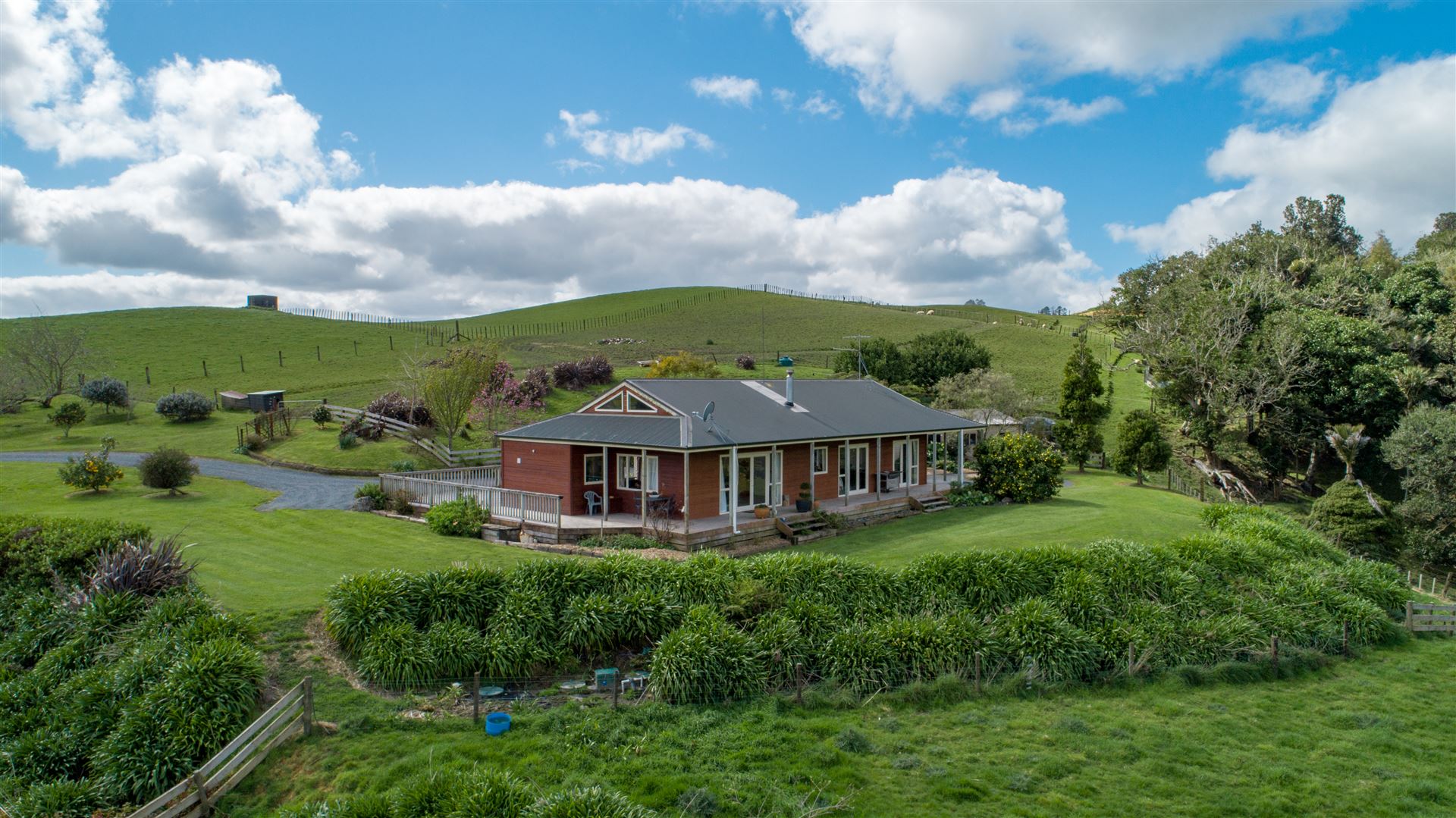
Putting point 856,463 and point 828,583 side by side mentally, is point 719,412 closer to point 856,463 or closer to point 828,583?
point 856,463

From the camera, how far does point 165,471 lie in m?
20.6

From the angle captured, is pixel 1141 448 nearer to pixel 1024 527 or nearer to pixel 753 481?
pixel 1024 527

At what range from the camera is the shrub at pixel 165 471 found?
20.6 meters

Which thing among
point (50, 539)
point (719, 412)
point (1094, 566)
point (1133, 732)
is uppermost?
point (719, 412)

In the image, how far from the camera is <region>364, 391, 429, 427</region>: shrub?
33.4m

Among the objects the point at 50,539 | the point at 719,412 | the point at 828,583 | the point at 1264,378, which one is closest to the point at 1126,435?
the point at 1264,378

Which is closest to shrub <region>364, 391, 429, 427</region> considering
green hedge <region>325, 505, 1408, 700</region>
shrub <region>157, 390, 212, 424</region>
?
shrub <region>157, 390, 212, 424</region>

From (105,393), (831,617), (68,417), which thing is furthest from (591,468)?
(105,393)

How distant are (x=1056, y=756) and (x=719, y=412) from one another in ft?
47.4

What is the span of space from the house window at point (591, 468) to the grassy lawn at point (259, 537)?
3830mm

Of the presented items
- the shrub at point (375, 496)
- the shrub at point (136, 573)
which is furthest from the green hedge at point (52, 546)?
the shrub at point (375, 496)

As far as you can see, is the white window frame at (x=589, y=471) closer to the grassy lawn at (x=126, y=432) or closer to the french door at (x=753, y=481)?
the french door at (x=753, y=481)

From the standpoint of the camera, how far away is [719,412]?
2189 centimetres

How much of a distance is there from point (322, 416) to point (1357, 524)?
134 ft
